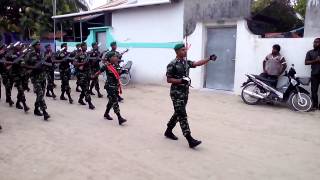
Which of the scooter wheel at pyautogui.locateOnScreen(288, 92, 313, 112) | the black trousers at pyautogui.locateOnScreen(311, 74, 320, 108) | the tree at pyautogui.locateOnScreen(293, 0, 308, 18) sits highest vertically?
the tree at pyautogui.locateOnScreen(293, 0, 308, 18)

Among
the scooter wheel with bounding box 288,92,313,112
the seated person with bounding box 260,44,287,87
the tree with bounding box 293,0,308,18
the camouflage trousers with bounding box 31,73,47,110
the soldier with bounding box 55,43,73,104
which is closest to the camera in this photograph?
the camouflage trousers with bounding box 31,73,47,110

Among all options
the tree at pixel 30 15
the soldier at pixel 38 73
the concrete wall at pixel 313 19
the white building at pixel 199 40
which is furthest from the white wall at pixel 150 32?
the tree at pixel 30 15

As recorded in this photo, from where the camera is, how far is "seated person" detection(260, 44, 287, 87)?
931cm

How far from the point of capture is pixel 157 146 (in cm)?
567

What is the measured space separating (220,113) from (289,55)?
2.83 metres

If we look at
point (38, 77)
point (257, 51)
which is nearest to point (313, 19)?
point (257, 51)

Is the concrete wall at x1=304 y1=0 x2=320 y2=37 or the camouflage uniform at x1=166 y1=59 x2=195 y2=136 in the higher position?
the concrete wall at x1=304 y1=0 x2=320 y2=37

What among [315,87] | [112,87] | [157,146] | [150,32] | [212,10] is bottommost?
[157,146]

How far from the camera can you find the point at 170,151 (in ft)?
17.7

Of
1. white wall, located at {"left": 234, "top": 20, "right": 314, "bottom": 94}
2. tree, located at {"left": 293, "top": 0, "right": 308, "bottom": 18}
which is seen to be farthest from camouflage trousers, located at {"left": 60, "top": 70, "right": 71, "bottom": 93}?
tree, located at {"left": 293, "top": 0, "right": 308, "bottom": 18}

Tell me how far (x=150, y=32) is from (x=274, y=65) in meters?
5.67

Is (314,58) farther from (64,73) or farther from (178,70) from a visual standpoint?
(64,73)

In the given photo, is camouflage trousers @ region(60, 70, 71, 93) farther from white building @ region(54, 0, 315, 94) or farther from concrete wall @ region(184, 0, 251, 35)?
white building @ region(54, 0, 315, 94)

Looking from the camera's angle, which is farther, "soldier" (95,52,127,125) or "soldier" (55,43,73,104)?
"soldier" (55,43,73,104)
